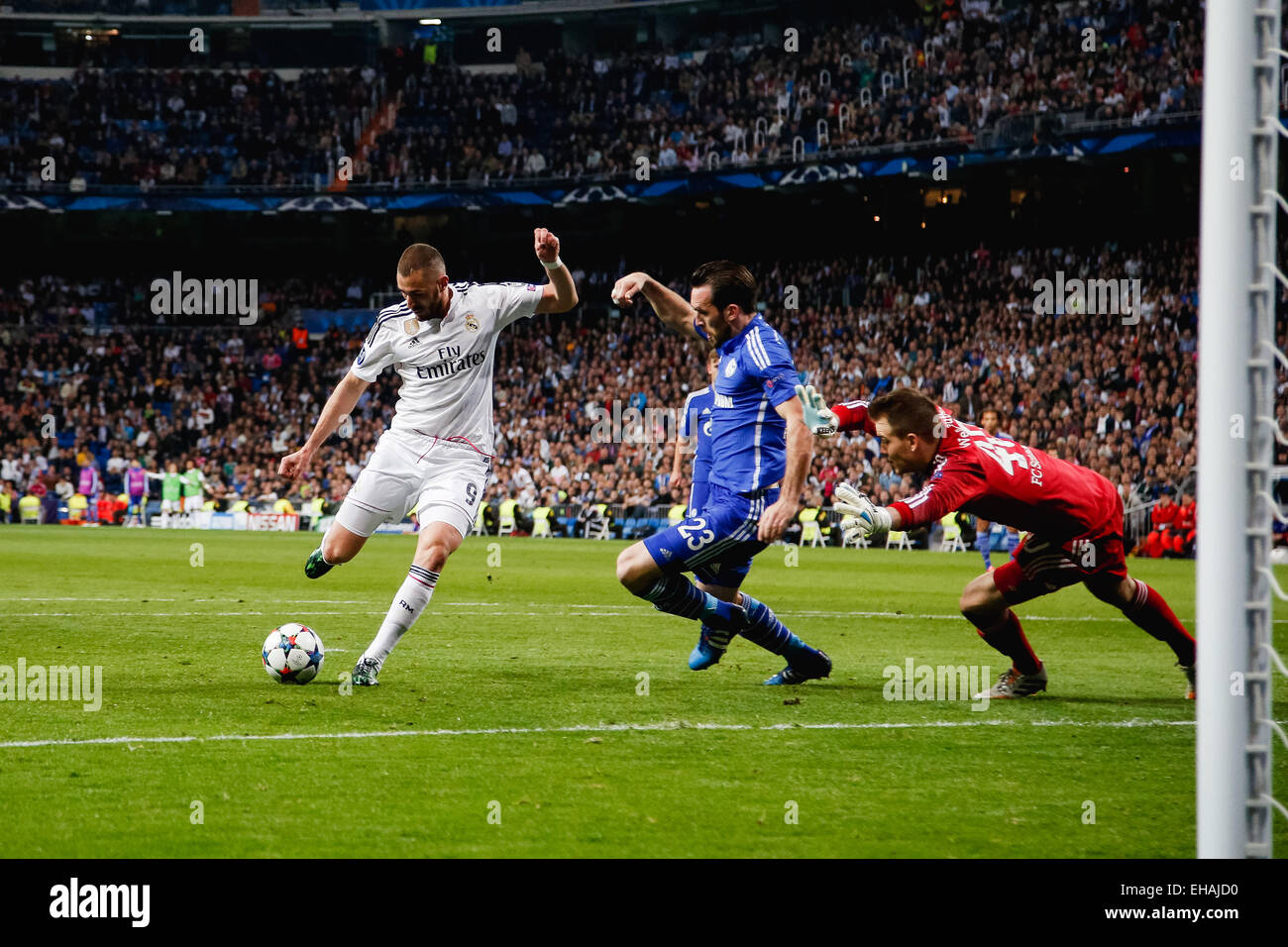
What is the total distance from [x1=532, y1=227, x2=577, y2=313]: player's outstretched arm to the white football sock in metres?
1.76

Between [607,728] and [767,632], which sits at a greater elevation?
[767,632]

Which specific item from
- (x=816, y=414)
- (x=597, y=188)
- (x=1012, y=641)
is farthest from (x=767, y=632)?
(x=597, y=188)

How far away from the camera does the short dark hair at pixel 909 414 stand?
7250mm

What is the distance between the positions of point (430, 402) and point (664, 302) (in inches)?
63.5

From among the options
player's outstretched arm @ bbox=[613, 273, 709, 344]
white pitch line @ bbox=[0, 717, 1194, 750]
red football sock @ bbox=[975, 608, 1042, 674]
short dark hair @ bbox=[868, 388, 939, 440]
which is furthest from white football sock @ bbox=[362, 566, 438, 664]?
red football sock @ bbox=[975, 608, 1042, 674]

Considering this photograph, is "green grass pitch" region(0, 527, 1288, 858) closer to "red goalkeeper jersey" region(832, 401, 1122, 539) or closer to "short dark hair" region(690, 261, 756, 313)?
"red goalkeeper jersey" region(832, 401, 1122, 539)

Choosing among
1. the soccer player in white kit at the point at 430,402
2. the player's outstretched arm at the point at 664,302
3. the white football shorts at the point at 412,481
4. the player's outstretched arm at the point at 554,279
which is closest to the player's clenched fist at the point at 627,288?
the player's outstretched arm at the point at 664,302

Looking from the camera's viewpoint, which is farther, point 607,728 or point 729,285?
point 729,285

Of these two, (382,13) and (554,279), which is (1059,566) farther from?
(382,13)

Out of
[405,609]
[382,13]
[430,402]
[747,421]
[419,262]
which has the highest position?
[382,13]

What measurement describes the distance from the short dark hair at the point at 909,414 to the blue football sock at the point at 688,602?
1625 millimetres

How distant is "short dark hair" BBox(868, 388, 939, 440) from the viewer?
725 cm

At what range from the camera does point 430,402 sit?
8984mm
